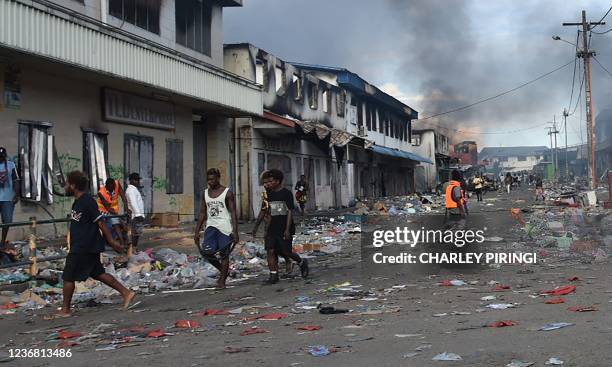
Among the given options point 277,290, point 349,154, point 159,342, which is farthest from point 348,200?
point 159,342

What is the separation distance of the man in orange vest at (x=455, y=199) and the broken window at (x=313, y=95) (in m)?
18.9

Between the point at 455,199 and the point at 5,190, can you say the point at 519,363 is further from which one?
the point at 5,190

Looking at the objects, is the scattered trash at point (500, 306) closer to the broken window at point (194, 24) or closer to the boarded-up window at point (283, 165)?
the broken window at point (194, 24)

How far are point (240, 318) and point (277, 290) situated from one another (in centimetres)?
193

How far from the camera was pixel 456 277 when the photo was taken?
8.66 meters

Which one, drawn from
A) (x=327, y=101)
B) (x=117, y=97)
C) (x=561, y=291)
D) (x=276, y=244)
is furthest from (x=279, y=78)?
(x=561, y=291)

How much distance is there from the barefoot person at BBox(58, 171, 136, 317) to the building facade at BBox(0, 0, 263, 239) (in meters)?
5.09

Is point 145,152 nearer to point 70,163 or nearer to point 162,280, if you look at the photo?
point 70,163

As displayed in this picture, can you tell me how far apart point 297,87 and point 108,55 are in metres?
14.9

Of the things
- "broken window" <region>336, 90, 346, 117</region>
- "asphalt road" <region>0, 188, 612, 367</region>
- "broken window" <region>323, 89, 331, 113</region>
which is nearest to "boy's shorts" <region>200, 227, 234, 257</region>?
"asphalt road" <region>0, 188, 612, 367</region>

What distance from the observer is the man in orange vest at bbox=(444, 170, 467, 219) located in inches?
397

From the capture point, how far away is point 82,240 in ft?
22.3

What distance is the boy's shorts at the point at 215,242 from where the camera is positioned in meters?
8.38

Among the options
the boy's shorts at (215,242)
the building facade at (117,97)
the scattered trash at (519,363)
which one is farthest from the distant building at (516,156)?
the scattered trash at (519,363)
